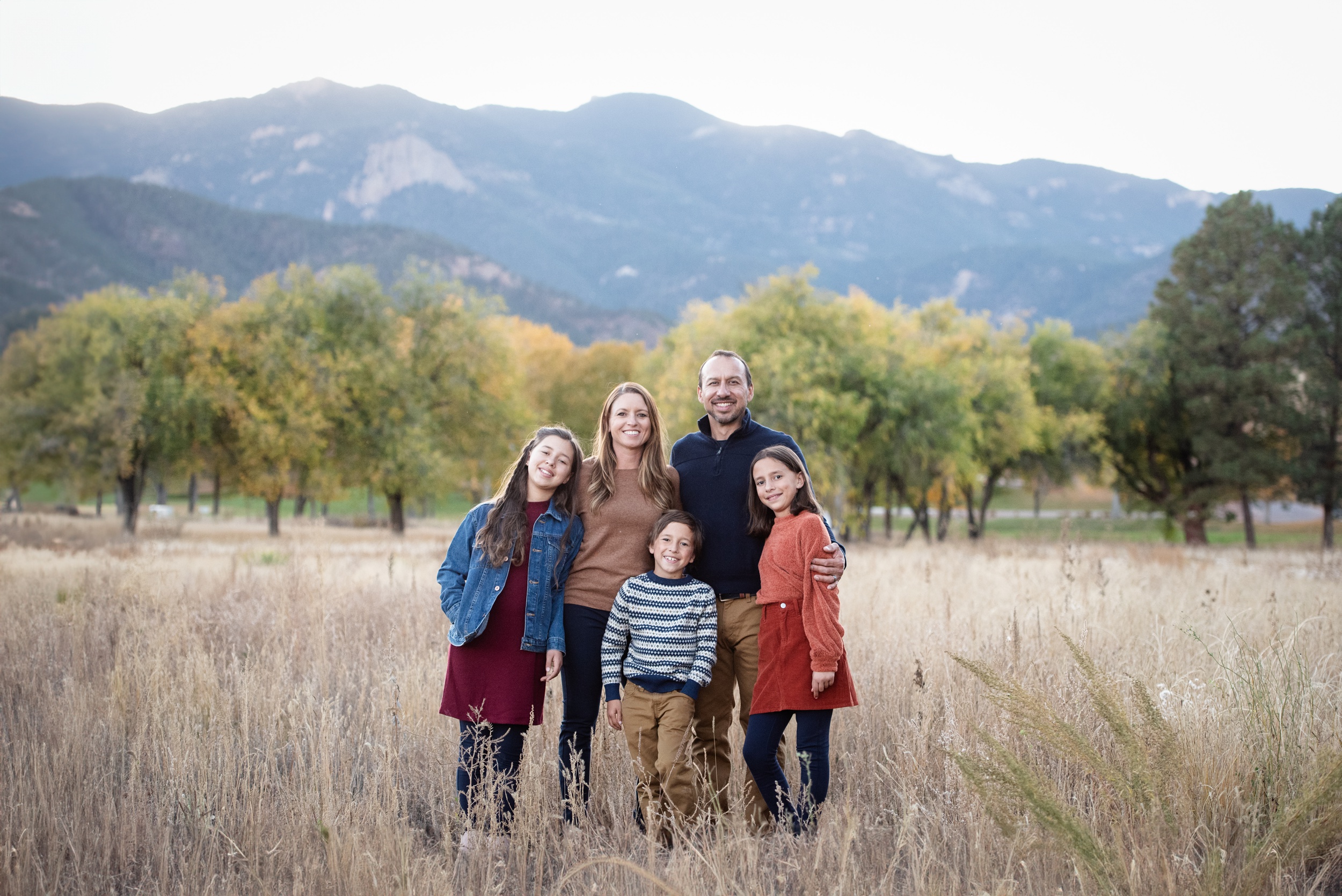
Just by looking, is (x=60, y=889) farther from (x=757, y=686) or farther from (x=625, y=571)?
(x=757, y=686)

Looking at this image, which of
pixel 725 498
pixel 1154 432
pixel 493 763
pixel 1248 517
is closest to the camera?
pixel 493 763

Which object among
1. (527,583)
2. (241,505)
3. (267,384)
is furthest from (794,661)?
(241,505)

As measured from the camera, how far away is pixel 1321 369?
Answer: 27.6 metres

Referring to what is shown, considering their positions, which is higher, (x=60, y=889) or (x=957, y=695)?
(x=957, y=695)

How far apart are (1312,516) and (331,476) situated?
6916 centimetres

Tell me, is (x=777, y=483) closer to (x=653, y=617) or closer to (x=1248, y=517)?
(x=653, y=617)

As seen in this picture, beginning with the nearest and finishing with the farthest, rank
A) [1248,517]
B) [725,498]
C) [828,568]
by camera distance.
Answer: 1. [828,568]
2. [725,498]
3. [1248,517]

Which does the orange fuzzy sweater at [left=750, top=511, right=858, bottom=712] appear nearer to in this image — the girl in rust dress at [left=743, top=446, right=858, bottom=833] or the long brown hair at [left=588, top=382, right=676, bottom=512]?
the girl in rust dress at [left=743, top=446, right=858, bottom=833]

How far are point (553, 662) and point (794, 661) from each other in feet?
3.53

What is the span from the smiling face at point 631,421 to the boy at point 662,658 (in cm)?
42

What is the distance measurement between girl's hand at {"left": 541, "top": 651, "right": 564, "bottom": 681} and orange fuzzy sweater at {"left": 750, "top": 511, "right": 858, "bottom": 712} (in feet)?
2.89

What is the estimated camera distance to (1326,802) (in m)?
2.85

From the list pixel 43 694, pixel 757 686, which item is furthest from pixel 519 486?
pixel 43 694

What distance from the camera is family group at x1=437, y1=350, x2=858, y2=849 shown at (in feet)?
11.2
